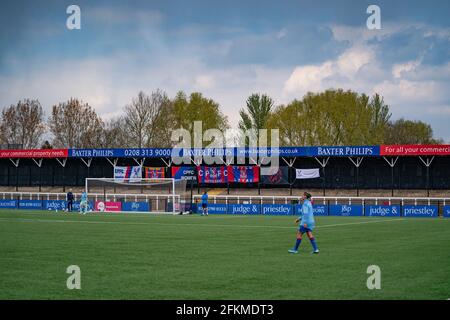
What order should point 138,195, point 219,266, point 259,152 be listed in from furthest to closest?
point 259,152, point 138,195, point 219,266

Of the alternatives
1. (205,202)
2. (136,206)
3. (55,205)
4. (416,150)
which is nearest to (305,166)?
(416,150)

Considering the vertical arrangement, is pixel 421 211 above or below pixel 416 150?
below

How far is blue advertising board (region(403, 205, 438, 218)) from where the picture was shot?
167 feet

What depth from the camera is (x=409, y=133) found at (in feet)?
340

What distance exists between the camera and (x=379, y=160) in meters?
66.3

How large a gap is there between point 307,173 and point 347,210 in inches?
623

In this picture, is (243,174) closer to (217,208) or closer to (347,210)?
(217,208)

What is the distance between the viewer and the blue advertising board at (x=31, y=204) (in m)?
62.3

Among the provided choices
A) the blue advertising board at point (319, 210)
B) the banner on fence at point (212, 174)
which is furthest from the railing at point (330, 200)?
the banner on fence at point (212, 174)

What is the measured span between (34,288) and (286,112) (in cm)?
7443

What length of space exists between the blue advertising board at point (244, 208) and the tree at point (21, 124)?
4711 cm

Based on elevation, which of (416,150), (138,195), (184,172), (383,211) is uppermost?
(416,150)

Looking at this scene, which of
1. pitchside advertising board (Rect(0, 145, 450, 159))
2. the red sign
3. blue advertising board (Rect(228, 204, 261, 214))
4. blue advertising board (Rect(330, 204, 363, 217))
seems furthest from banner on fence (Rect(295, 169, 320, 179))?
the red sign

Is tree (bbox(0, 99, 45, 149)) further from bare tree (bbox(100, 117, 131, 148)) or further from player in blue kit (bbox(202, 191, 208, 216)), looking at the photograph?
player in blue kit (bbox(202, 191, 208, 216))
